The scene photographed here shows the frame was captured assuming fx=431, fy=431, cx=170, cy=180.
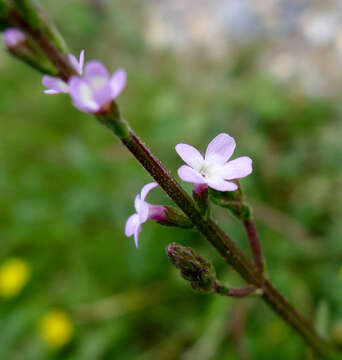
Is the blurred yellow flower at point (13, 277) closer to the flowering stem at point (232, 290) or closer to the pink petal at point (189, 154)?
the flowering stem at point (232, 290)

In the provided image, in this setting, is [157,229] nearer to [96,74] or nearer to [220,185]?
[220,185]

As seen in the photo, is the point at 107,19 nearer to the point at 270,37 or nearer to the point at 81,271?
the point at 270,37

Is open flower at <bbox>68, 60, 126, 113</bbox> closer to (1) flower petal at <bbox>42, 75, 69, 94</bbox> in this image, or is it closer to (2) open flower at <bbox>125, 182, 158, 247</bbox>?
(1) flower petal at <bbox>42, 75, 69, 94</bbox>

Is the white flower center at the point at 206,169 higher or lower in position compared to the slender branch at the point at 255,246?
higher

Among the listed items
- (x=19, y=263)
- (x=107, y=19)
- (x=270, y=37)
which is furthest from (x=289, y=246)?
(x=107, y=19)

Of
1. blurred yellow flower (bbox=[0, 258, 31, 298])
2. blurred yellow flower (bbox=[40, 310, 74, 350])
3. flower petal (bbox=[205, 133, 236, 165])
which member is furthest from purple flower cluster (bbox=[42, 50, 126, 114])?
blurred yellow flower (bbox=[0, 258, 31, 298])

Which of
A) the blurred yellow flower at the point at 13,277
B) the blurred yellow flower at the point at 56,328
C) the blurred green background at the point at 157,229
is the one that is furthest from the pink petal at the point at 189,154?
the blurred yellow flower at the point at 13,277
